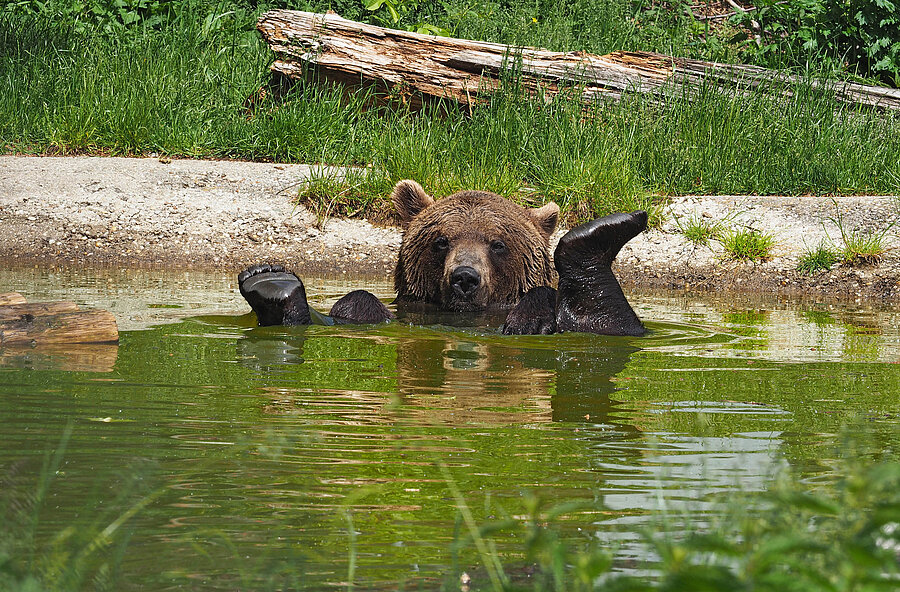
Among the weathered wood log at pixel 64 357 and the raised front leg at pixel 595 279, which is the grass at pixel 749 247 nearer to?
the raised front leg at pixel 595 279

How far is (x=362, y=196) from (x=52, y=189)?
9.42 ft

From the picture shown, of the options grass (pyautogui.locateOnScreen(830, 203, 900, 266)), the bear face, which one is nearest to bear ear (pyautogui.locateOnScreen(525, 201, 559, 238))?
the bear face

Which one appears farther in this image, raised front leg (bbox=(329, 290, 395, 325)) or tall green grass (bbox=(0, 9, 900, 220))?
tall green grass (bbox=(0, 9, 900, 220))

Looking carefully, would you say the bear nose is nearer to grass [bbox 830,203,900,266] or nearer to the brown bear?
the brown bear

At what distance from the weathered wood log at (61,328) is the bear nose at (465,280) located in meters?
2.02

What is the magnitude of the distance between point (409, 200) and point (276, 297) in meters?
1.84

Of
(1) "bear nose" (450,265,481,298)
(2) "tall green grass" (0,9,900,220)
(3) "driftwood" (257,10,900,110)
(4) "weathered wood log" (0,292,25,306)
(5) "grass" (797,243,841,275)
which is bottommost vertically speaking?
(4) "weathered wood log" (0,292,25,306)

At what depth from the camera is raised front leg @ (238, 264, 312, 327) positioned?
233 inches

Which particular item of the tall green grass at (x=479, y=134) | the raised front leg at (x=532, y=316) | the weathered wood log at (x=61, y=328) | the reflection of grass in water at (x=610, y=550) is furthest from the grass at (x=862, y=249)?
the weathered wood log at (x=61, y=328)

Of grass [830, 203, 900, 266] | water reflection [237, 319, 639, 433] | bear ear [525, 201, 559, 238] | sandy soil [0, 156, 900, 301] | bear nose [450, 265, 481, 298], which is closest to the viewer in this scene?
water reflection [237, 319, 639, 433]

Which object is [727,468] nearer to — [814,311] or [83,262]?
[814,311]

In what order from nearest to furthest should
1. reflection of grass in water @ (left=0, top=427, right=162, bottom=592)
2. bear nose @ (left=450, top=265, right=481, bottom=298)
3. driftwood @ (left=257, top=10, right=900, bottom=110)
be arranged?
reflection of grass in water @ (left=0, top=427, right=162, bottom=592) < bear nose @ (left=450, top=265, right=481, bottom=298) < driftwood @ (left=257, top=10, right=900, bottom=110)

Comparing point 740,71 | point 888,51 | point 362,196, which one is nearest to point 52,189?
point 362,196

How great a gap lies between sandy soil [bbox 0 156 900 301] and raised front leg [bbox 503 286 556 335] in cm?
366
